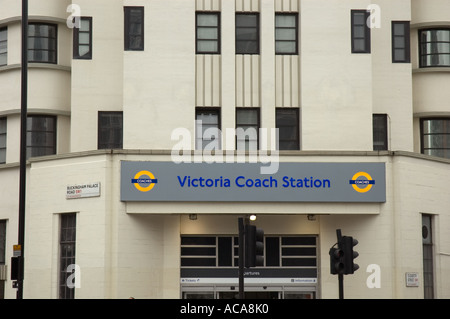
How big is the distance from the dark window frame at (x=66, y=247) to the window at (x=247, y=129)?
5.93 metres

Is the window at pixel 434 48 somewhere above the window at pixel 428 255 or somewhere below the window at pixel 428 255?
above

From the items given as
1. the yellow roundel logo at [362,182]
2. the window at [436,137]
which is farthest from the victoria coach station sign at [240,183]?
the window at [436,137]

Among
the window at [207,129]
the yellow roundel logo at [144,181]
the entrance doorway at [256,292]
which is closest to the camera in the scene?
the yellow roundel logo at [144,181]

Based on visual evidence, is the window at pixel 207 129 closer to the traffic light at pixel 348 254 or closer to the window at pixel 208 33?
the window at pixel 208 33

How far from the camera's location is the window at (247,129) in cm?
3055

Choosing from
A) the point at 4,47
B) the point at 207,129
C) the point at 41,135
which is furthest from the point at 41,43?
the point at 207,129

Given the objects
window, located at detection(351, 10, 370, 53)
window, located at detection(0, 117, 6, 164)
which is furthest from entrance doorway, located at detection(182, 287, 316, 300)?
window, located at detection(0, 117, 6, 164)

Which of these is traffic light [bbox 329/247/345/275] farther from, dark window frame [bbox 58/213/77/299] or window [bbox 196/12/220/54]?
window [bbox 196/12/220/54]

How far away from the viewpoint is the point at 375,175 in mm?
29125

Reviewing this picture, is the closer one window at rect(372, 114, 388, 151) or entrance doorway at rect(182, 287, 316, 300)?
entrance doorway at rect(182, 287, 316, 300)

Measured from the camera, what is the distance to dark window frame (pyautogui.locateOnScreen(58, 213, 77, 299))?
29562 millimetres

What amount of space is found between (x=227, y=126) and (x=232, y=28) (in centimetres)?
330

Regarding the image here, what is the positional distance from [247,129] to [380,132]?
468 cm

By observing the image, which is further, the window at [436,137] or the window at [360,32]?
the window at [436,137]
